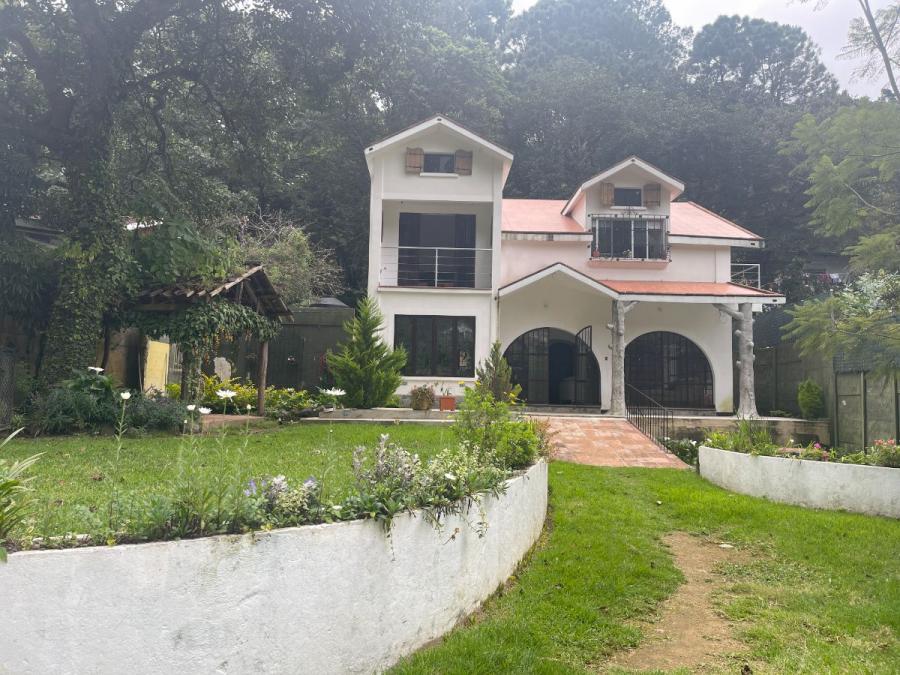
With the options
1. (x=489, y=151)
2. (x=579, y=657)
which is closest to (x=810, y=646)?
(x=579, y=657)

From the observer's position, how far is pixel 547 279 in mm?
19859

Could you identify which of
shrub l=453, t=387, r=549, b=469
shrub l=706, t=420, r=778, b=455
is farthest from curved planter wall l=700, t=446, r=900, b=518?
shrub l=453, t=387, r=549, b=469

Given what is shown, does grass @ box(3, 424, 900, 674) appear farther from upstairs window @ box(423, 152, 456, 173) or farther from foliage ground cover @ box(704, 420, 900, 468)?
upstairs window @ box(423, 152, 456, 173)

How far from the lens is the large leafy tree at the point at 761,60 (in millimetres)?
42500

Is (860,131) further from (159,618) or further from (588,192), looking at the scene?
(588,192)

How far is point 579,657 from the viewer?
4.45 meters

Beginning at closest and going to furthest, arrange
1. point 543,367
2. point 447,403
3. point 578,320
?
point 447,403, point 578,320, point 543,367

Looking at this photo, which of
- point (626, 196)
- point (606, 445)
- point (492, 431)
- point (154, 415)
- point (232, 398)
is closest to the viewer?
point (492, 431)

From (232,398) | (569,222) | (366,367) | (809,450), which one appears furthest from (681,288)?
(232,398)

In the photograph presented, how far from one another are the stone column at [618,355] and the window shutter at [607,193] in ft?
12.5

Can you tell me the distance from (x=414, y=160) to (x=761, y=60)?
34394mm

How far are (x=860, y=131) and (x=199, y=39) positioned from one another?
13636mm

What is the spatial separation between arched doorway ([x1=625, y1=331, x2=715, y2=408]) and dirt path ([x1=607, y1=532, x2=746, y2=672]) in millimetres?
14375

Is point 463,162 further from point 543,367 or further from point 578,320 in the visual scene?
point 543,367
